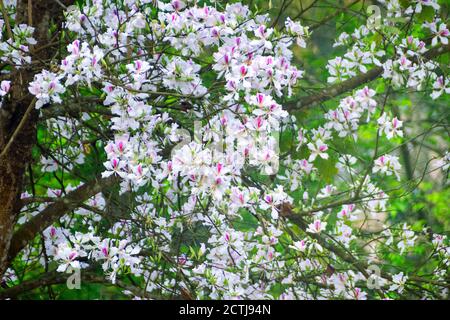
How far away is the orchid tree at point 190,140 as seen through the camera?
288 cm

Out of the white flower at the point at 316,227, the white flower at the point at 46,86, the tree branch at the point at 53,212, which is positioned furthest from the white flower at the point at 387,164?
the white flower at the point at 46,86

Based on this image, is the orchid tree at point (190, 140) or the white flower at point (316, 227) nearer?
the orchid tree at point (190, 140)

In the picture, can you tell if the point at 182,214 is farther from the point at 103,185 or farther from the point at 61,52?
the point at 61,52

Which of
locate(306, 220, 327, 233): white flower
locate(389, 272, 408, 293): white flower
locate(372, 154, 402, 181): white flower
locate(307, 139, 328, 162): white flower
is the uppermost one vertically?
locate(307, 139, 328, 162): white flower

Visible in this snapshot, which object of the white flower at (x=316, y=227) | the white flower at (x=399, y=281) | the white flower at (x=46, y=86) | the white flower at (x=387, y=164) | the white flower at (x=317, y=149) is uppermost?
the white flower at (x=317, y=149)

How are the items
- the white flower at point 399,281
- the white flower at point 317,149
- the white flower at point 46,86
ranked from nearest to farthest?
the white flower at point 46,86 < the white flower at point 399,281 < the white flower at point 317,149

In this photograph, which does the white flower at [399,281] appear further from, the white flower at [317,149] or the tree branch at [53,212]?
the tree branch at [53,212]

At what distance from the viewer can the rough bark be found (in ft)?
11.1

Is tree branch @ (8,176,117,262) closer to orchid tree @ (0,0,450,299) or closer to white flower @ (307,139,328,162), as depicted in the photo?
orchid tree @ (0,0,450,299)

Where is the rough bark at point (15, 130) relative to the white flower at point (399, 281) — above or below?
above

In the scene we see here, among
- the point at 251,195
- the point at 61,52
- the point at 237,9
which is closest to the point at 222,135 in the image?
the point at 251,195

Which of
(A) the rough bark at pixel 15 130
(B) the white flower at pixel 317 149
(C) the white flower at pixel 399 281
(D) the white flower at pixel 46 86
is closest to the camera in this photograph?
(D) the white flower at pixel 46 86

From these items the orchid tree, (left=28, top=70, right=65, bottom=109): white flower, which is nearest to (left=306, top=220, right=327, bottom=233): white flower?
the orchid tree
